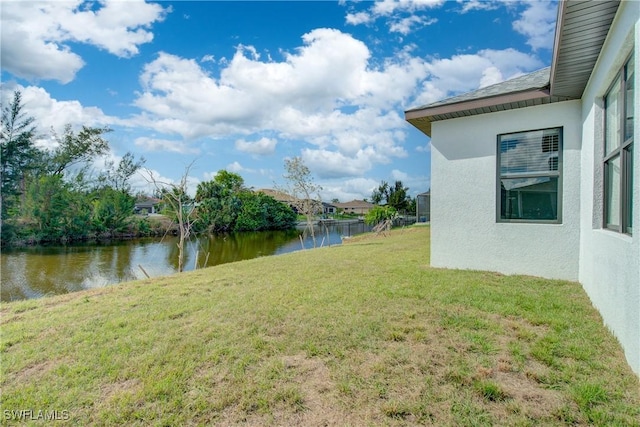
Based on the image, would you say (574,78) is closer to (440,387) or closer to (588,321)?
(588,321)

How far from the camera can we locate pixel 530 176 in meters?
5.15

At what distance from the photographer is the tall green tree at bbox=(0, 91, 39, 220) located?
20.8 metres

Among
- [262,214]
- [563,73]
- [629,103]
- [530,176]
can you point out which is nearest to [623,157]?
[629,103]

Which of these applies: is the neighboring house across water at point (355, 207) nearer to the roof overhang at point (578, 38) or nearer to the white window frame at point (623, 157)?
the roof overhang at point (578, 38)

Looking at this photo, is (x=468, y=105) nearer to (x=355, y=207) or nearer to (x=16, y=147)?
(x=16, y=147)

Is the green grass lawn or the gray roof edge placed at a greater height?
the gray roof edge

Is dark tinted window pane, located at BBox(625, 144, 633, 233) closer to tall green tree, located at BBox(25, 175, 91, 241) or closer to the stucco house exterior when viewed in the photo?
the stucco house exterior

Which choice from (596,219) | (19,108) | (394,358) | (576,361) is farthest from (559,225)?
(19,108)

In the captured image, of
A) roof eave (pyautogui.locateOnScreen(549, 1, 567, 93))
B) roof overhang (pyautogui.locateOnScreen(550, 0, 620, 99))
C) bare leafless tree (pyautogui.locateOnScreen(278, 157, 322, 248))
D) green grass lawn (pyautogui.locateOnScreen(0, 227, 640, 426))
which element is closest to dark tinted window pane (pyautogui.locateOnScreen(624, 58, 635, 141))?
roof overhang (pyautogui.locateOnScreen(550, 0, 620, 99))

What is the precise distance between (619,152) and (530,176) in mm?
2256

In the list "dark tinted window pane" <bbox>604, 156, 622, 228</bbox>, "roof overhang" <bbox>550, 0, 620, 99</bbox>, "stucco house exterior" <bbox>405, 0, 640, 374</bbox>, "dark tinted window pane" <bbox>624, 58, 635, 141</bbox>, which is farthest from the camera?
"dark tinted window pane" <bbox>604, 156, 622, 228</bbox>

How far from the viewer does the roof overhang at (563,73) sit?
291 centimetres

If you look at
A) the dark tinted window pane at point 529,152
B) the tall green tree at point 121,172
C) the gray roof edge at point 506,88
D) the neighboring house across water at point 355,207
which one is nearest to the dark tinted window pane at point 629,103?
the gray roof edge at point 506,88

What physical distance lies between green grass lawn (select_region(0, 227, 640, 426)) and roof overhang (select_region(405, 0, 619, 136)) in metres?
2.78
